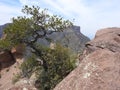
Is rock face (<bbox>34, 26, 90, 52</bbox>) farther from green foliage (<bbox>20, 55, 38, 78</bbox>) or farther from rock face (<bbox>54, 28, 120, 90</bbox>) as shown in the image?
rock face (<bbox>54, 28, 120, 90</bbox>)

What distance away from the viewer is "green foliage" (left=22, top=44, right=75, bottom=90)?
34.6 m

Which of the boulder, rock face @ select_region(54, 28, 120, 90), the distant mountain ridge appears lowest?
the boulder

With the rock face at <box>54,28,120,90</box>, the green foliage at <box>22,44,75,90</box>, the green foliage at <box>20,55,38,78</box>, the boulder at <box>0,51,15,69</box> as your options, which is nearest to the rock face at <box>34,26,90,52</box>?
the green foliage at <box>22,44,75,90</box>

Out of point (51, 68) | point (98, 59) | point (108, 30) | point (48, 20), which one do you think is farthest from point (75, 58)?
point (98, 59)

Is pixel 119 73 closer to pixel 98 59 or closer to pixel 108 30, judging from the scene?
pixel 98 59

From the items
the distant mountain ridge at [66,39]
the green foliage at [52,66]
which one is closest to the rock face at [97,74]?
the green foliage at [52,66]

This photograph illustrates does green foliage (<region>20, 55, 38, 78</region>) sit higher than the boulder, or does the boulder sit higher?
green foliage (<region>20, 55, 38, 78</region>)

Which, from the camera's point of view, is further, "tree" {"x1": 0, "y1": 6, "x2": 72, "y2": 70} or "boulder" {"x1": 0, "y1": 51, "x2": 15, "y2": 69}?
"boulder" {"x1": 0, "y1": 51, "x2": 15, "y2": 69}

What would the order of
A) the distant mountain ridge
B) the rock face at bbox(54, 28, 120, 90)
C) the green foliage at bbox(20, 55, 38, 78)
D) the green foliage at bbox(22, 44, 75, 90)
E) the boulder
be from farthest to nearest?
1. the boulder
2. the distant mountain ridge
3. the green foliage at bbox(20, 55, 38, 78)
4. the green foliage at bbox(22, 44, 75, 90)
5. the rock face at bbox(54, 28, 120, 90)

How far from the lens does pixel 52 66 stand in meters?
36.3

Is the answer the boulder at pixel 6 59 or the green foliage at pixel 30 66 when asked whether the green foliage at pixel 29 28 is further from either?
the boulder at pixel 6 59

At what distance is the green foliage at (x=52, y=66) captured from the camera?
113 ft

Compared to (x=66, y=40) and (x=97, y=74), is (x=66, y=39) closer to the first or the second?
(x=66, y=40)

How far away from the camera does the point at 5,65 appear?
62.6 meters
